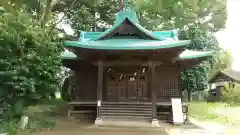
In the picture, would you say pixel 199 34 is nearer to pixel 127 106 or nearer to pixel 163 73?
pixel 163 73

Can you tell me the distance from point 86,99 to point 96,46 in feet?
18.5

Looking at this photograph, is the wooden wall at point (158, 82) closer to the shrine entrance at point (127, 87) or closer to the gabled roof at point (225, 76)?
the shrine entrance at point (127, 87)

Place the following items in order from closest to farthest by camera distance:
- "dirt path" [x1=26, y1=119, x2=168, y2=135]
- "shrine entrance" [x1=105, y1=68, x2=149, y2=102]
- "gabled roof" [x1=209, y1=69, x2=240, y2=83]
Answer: "dirt path" [x1=26, y1=119, x2=168, y2=135] → "shrine entrance" [x1=105, y1=68, x2=149, y2=102] → "gabled roof" [x1=209, y1=69, x2=240, y2=83]

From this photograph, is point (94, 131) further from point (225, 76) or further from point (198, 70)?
point (225, 76)

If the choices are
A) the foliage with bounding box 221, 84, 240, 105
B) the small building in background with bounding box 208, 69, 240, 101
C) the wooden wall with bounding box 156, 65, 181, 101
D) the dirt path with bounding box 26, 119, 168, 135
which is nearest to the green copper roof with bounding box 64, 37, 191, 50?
the wooden wall with bounding box 156, 65, 181, 101

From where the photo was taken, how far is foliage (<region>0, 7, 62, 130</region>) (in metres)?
12.9

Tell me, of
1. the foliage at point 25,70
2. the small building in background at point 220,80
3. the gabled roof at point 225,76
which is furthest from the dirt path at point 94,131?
the gabled roof at point 225,76

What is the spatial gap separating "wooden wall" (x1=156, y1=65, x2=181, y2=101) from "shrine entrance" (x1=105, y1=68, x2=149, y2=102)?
131cm

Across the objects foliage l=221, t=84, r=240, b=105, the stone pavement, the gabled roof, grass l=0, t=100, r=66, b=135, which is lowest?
the stone pavement

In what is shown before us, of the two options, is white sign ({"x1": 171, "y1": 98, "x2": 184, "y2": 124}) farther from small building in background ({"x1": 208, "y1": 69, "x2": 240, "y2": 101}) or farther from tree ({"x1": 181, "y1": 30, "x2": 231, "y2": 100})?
small building in background ({"x1": 208, "y1": 69, "x2": 240, "y2": 101})

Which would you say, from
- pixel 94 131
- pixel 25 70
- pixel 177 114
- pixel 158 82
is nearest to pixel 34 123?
pixel 25 70

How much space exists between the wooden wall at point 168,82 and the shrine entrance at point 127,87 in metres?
1.31

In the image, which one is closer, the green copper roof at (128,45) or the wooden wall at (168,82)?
the green copper roof at (128,45)

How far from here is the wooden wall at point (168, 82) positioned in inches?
668
